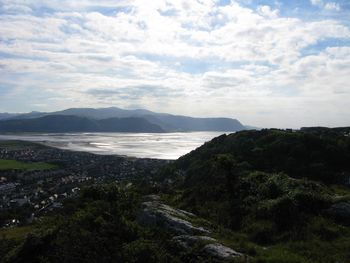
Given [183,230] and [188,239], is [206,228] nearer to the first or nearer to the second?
[183,230]

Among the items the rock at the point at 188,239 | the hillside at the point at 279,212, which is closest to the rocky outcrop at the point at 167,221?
the rock at the point at 188,239

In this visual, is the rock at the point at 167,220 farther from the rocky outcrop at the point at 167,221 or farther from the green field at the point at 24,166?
the green field at the point at 24,166

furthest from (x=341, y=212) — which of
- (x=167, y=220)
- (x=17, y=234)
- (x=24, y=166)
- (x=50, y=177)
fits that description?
(x=24, y=166)

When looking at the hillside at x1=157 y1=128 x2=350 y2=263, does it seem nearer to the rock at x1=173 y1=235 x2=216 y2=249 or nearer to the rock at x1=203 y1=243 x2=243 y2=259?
the rock at x1=203 y1=243 x2=243 y2=259

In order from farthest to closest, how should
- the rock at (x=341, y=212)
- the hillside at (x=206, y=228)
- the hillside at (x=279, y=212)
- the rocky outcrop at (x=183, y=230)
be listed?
the rock at (x=341, y=212), the hillside at (x=279, y=212), the rocky outcrop at (x=183, y=230), the hillside at (x=206, y=228)

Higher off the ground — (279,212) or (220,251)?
(279,212)

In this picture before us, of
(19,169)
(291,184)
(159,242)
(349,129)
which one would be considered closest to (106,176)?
(19,169)
